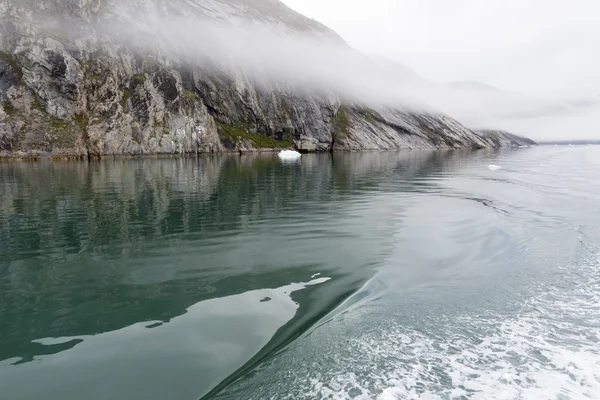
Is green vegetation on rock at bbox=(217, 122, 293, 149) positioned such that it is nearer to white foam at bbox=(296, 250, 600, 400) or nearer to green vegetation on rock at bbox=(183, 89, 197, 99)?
green vegetation on rock at bbox=(183, 89, 197, 99)

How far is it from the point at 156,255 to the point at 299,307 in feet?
29.5

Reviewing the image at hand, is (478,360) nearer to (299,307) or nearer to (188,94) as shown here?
(299,307)

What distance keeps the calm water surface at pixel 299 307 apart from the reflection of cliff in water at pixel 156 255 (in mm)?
100

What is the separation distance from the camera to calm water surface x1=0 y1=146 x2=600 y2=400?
803cm

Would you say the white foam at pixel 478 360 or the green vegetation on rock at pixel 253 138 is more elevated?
the green vegetation on rock at pixel 253 138

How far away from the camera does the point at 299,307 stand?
39.1 ft

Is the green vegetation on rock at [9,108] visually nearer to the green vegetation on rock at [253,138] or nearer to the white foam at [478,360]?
the green vegetation on rock at [253,138]

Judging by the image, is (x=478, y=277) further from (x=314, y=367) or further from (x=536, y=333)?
(x=314, y=367)

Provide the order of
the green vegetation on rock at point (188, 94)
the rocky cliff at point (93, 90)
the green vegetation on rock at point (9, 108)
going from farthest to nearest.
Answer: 1. the green vegetation on rock at point (188, 94)
2. the rocky cliff at point (93, 90)
3. the green vegetation on rock at point (9, 108)

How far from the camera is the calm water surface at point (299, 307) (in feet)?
26.3

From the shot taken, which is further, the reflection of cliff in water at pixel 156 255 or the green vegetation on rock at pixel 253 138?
the green vegetation on rock at pixel 253 138

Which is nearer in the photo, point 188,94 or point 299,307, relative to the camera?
point 299,307

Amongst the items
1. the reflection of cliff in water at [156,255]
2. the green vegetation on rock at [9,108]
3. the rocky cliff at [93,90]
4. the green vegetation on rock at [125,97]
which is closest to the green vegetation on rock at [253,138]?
the rocky cliff at [93,90]

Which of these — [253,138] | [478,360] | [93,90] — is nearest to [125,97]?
[93,90]
